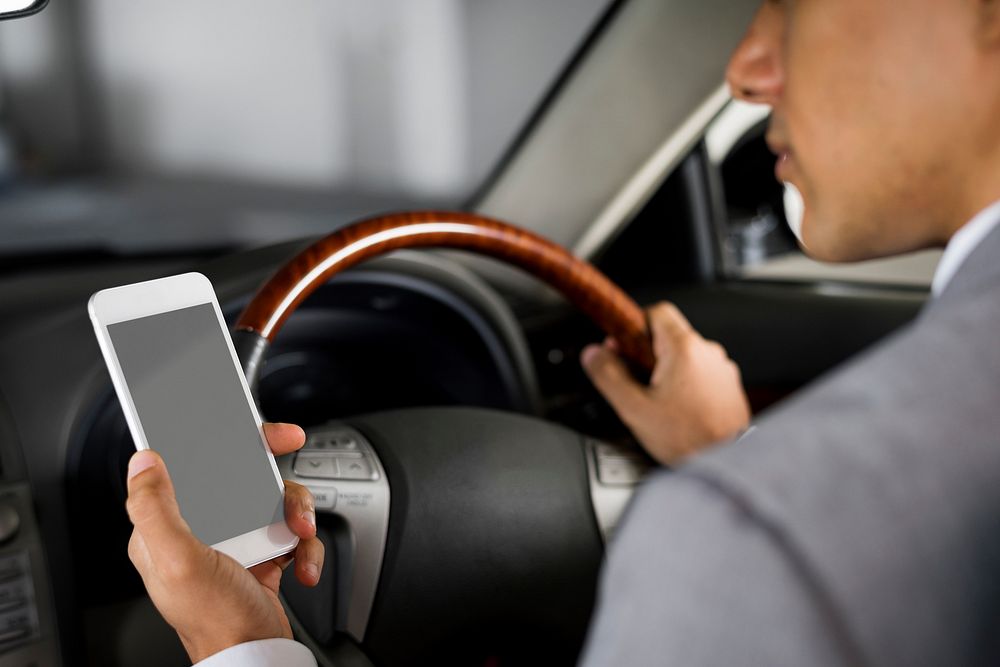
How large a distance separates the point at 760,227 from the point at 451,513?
3.20 ft

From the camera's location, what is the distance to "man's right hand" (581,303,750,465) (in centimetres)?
87

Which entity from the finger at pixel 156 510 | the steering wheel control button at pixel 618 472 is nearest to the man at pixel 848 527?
the finger at pixel 156 510

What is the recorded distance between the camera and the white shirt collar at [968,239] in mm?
308

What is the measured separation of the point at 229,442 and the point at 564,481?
355 millimetres

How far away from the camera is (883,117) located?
38 cm

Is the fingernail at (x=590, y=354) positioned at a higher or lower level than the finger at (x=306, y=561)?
lower

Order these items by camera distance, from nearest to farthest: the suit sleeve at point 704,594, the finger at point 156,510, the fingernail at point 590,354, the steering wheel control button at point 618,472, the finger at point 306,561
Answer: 1. the suit sleeve at point 704,594
2. the finger at point 156,510
3. the finger at point 306,561
4. the steering wheel control button at point 618,472
5. the fingernail at point 590,354

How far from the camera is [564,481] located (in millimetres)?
776

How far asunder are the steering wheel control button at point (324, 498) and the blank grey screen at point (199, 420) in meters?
0.16

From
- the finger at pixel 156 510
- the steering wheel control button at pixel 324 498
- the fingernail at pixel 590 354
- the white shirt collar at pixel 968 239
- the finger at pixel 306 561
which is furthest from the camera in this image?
the fingernail at pixel 590 354

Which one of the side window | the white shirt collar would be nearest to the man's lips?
the white shirt collar

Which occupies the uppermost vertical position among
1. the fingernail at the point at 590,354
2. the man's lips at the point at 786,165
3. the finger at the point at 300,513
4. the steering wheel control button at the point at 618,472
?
the man's lips at the point at 786,165

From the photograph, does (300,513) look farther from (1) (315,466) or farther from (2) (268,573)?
(1) (315,466)

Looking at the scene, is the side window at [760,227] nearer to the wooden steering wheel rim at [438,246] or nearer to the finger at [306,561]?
the wooden steering wheel rim at [438,246]
